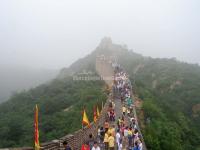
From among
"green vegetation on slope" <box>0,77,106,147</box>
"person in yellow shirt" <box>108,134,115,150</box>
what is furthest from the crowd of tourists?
"green vegetation on slope" <box>0,77,106,147</box>

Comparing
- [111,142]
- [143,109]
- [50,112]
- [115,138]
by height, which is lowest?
[50,112]

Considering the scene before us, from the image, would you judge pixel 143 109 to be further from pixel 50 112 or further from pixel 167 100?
pixel 167 100

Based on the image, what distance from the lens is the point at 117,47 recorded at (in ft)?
351

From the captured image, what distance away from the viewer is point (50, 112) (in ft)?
148

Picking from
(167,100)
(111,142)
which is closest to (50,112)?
(167,100)

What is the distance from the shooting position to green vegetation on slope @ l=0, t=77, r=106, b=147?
3403 cm

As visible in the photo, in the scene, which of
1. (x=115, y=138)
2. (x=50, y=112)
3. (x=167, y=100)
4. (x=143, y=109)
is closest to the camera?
(x=115, y=138)

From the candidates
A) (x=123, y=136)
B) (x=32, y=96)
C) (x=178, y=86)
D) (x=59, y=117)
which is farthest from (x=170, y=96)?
(x=123, y=136)

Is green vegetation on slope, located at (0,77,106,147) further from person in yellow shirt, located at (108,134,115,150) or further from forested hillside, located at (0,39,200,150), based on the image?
person in yellow shirt, located at (108,134,115,150)

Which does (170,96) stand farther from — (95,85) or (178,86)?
(95,85)

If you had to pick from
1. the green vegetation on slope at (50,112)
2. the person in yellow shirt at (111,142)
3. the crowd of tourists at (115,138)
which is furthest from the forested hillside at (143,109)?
the person in yellow shirt at (111,142)

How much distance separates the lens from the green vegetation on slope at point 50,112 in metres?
34.0

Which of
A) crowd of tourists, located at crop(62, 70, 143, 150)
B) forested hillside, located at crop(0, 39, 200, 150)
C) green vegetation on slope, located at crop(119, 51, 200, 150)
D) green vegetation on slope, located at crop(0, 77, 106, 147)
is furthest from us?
green vegetation on slope, located at crop(0, 77, 106, 147)

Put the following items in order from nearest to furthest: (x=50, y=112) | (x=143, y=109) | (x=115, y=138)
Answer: (x=115, y=138) < (x=143, y=109) < (x=50, y=112)
